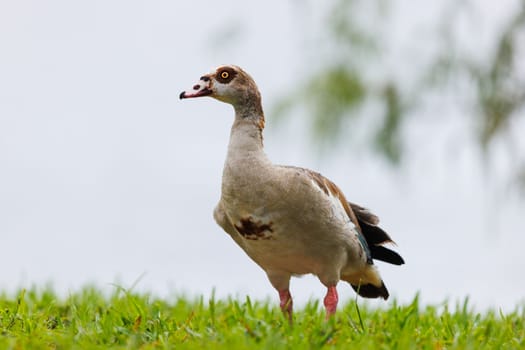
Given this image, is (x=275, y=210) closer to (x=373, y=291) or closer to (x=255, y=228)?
(x=255, y=228)

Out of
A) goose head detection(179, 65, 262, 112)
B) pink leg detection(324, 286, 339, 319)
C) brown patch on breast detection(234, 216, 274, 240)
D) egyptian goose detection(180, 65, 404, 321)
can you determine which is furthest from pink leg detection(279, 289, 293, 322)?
goose head detection(179, 65, 262, 112)

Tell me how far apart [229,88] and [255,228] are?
1.01 m

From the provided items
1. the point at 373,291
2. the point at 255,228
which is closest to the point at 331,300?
the point at 255,228

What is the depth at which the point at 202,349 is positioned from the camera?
3.85 metres

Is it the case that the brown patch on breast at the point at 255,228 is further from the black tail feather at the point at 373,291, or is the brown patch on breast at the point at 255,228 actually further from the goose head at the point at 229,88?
the black tail feather at the point at 373,291

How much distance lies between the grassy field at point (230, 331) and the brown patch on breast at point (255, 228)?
1.60 feet

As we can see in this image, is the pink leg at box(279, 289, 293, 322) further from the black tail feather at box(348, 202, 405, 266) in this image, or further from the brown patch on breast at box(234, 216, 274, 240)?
the black tail feather at box(348, 202, 405, 266)

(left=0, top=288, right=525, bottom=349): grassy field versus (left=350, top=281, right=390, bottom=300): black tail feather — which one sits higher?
(left=350, top=281, right=390, bottom=300): black tail feather

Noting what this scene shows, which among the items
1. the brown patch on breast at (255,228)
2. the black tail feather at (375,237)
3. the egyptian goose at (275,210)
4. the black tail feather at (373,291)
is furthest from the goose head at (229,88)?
the black tail feather at (373,291)

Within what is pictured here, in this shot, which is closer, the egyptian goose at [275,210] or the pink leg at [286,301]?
the egyptian goose at [275,210]

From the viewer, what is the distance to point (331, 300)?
507cm

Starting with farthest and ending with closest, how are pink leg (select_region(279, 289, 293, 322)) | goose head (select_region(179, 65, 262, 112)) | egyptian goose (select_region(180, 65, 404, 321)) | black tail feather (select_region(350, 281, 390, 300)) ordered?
1. black tail feather (select_region(350, 281, 390, 300))
2. pink leg (select_region(279, 289, 293, 322))
3. goose head (select_region(179, 65, 262, 112))
4. egyptian goose (select_region(180, 65, 404, 321))

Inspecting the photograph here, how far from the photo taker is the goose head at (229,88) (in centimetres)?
503

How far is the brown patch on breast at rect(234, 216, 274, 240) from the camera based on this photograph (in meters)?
4.74
